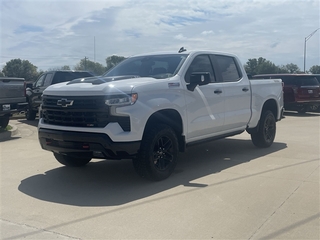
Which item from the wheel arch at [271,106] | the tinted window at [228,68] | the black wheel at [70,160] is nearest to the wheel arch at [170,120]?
the black wheel at [70,160]

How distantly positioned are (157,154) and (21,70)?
16898 millimetres

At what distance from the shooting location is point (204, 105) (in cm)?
672

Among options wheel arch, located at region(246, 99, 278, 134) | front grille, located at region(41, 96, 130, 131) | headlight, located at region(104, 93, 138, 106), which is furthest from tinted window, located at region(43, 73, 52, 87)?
headlight, located at region(104, 93, 138, 106)

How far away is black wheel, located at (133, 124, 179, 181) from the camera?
5605 millimetres

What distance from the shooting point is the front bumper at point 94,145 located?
17.3ft

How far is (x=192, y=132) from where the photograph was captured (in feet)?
21.4

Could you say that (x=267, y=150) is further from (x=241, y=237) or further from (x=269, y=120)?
(x=241, y=237)

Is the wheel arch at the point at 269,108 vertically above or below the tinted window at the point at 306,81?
below

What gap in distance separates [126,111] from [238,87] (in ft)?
10.4

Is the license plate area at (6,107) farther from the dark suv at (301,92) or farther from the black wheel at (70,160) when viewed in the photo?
the dark suv at (301,92)

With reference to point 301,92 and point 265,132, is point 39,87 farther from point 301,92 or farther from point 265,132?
point 301,92

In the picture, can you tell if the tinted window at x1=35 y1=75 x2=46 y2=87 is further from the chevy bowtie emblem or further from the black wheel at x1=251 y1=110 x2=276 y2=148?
the chevy bowtie emblem

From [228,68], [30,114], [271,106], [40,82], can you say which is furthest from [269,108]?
[30,114]

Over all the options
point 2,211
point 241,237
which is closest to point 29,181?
point 2,211
